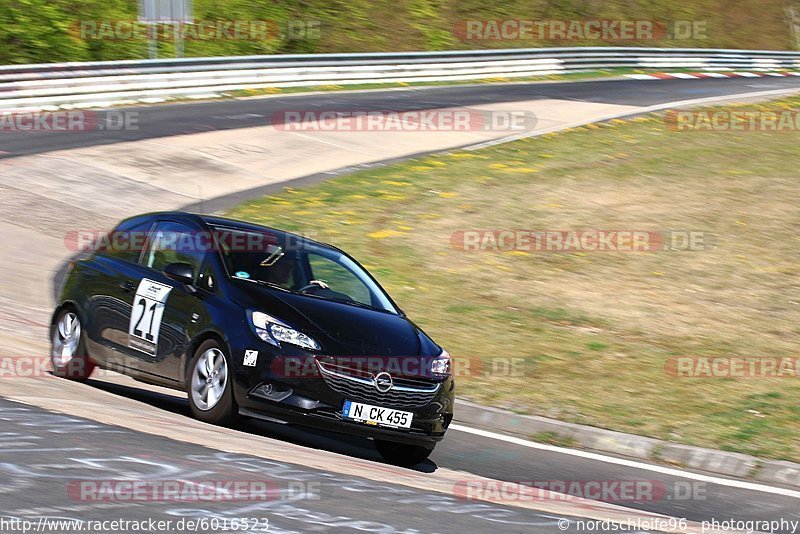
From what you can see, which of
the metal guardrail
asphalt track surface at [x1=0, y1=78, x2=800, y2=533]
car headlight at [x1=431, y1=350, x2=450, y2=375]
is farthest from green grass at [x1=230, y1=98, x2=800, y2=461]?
the metal guardrail

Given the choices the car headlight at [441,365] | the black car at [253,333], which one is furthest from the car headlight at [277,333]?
the car headlight at [441,365]

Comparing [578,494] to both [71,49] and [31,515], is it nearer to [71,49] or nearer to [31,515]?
[31,515]

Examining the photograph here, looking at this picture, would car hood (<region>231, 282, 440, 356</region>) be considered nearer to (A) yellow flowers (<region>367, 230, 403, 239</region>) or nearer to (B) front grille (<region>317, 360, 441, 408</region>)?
(B) front grille (<region>317, 360, 441, 408</region>)

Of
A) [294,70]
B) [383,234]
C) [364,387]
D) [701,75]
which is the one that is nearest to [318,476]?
[364,387]

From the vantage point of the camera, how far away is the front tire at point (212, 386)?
7949mm

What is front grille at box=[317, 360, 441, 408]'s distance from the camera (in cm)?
786

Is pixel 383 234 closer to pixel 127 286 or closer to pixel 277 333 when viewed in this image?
pixel 127 286

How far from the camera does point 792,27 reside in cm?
5438

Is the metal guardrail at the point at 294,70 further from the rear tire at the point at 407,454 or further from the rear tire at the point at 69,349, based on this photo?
the rear tire at the point at 407,454

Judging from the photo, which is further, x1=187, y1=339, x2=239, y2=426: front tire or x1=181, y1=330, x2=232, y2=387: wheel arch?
x1=181, y1=330, x2=232, y2=387: wheel arch

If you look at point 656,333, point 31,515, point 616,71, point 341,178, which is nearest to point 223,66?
point 341,178

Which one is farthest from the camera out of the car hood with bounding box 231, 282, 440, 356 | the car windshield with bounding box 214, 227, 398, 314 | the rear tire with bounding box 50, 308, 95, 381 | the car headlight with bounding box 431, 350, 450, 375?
the rear tire with bounding box 50, 308, 95, 381

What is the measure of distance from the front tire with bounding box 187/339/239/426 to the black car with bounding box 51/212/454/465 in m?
0.01

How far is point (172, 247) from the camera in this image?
920 centimetres
